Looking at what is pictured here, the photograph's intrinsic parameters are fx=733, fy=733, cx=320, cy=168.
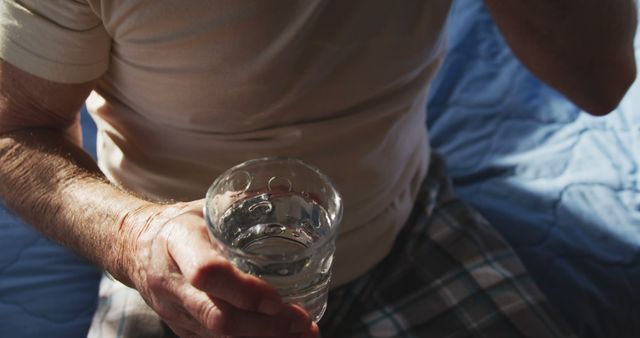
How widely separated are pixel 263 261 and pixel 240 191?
90 millimetres

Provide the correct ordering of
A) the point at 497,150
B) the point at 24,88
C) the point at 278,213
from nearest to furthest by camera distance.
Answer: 1. the point at 278,213
2. the point at 24,88
3. the point at 497,150

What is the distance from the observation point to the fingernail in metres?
0.48

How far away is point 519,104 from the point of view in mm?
1221

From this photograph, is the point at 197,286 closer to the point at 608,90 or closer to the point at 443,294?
the point at 443,294

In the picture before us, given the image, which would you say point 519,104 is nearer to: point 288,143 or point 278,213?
point 288,143

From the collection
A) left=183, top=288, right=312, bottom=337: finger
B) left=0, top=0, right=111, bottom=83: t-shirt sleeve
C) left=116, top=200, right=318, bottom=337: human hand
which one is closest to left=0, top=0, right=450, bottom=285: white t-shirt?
left=0, top=0, right=111, bottom=83: t-shirt sleeve

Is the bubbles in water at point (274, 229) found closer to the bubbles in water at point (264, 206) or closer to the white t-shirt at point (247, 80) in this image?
the bubbles in water at point (264, 206)

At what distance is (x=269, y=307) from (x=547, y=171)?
76 centimetres

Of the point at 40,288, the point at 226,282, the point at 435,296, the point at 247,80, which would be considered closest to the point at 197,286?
the point at 226,282

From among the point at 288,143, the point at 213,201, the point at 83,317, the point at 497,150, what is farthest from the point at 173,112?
the point at 497,150

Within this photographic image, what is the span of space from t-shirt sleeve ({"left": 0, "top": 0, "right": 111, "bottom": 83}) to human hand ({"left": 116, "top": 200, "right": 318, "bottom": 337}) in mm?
170

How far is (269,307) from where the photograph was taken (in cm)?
49

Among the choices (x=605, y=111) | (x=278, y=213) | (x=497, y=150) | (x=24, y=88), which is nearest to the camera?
(x=278, y=213)

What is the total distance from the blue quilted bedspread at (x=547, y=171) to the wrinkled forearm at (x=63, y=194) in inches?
23.1
